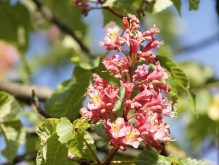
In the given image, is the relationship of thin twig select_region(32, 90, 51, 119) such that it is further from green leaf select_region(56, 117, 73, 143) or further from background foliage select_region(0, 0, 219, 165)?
green leaf select_region(56, 117, 73, 143)

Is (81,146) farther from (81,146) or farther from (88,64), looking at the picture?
(88,64)

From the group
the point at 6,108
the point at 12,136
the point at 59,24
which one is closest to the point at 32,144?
the point at 59,24

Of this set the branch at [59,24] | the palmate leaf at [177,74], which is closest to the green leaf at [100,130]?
the palmate leaf at [177,74]

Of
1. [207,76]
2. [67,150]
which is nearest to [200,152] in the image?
[207,76]

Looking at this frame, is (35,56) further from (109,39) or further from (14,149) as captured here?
(109,39)

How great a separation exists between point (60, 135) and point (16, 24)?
2.24 m

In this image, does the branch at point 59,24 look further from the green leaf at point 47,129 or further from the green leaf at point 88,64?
the green leaf at point 47,129

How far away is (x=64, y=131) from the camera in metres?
2.06

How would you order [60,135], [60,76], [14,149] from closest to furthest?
1. [60,135]
2. [14,149]
3. [60,76]

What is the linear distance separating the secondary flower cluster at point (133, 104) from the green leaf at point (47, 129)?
14cm

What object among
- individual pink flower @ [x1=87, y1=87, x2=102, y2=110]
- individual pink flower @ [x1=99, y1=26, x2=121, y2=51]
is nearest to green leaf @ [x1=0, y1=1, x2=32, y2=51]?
individual pink flower @ [x1=99, y1=26, x2=121, y2=51]

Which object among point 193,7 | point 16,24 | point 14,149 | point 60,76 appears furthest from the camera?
point 60,76

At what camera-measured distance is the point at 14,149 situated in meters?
2.89

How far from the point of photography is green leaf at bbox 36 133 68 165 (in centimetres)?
221
